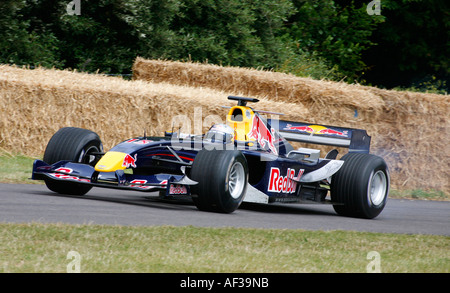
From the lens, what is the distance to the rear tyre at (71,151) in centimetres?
941

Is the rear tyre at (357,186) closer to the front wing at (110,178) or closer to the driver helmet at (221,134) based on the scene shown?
the driver helmet at (221,134)

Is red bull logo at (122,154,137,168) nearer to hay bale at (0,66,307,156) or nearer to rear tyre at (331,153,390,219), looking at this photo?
rear tyre at (331,153,390,219)

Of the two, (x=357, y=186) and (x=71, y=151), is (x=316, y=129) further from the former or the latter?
(x=71, y=151)

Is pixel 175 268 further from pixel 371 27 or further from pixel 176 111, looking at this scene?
pixel 371 27

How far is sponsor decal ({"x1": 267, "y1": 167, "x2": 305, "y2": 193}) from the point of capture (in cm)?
969

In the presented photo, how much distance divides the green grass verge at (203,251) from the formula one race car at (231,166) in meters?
1.30

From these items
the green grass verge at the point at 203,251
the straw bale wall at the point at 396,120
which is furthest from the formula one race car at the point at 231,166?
the straw bale wall at the point at 396,120

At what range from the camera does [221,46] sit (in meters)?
22.6

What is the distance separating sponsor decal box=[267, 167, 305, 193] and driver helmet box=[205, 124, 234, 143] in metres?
0.73

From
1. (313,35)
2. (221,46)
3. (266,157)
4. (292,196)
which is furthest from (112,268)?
(313,35)

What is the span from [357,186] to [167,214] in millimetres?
2908

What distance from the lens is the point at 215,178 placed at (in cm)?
850

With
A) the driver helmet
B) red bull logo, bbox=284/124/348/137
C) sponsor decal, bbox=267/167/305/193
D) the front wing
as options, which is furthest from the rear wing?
the front wing

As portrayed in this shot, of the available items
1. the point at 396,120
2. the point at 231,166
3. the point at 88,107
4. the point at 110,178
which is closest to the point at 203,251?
the point at 231,166
